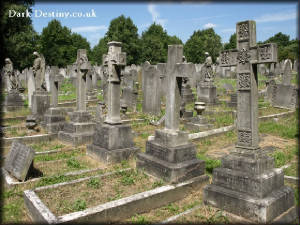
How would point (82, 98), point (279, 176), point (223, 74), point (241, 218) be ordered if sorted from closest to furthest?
point (241, 218) < point (279, 176) < point (82, 98) < point (223, 74)

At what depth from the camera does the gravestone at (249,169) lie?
153 inches

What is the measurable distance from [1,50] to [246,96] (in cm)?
2466

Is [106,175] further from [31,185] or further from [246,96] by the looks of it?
[246,96]

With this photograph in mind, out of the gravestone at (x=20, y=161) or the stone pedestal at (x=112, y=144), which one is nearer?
the gravestone at (x=20, y=161)

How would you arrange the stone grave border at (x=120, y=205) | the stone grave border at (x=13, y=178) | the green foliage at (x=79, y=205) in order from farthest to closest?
the stone grave border at (x=13, y=178) < the green foliage at (x=79, y=205) < the stone grave border at (x=120, y=205)

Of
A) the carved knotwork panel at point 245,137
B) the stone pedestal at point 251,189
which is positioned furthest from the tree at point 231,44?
the stone pedestal at point 251,189

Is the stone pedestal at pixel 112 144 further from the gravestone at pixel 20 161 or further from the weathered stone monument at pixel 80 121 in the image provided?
the gravestone at pixel 20 161

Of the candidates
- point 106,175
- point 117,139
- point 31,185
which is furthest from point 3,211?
point 117,139

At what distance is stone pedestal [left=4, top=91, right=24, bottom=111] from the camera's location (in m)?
14.2

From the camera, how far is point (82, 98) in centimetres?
862

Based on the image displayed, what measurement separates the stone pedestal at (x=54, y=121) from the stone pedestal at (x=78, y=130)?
67 cm

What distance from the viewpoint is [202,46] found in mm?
62562

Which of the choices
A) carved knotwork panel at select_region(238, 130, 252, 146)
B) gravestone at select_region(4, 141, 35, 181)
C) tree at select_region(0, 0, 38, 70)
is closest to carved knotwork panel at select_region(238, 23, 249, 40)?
carved knotwork panel at select_region(238, 130, 252, 146)

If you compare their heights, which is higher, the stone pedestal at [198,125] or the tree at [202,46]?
the tree at [202,46]
